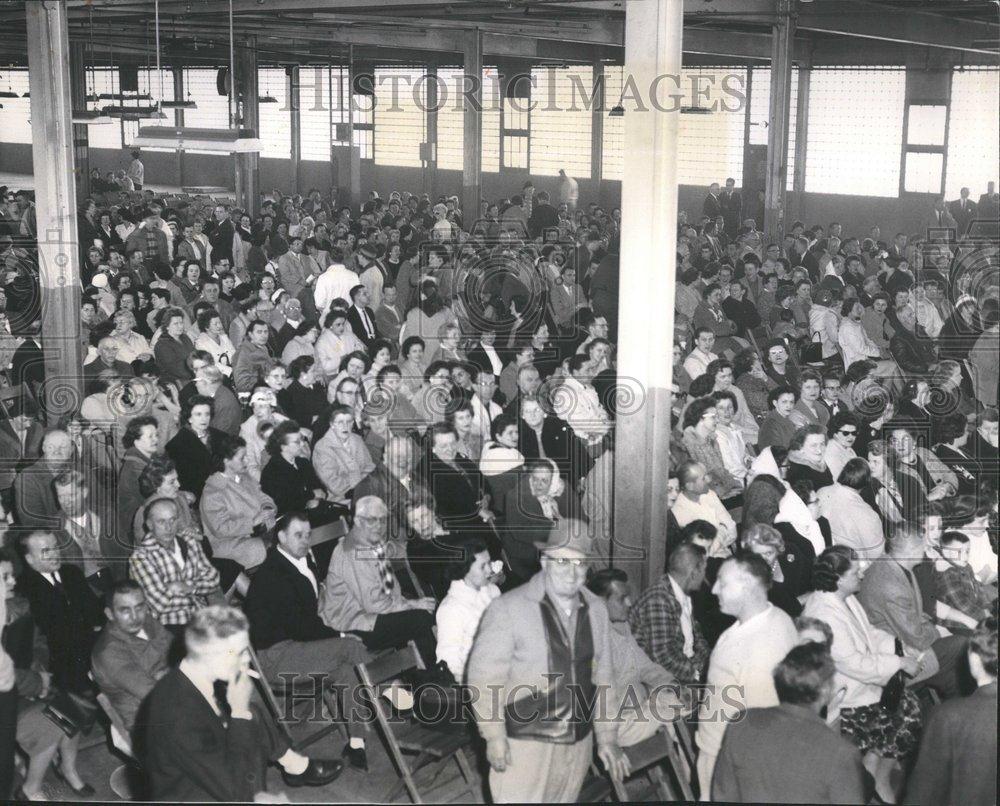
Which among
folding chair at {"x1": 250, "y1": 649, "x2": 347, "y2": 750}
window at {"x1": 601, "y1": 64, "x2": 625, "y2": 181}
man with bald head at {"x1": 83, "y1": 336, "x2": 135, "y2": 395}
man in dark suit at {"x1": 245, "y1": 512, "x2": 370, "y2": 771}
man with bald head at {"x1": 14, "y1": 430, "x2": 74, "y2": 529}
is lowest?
folding chair at {"x1": 250, "y1": 649, "x2": 347, "y2": 750}

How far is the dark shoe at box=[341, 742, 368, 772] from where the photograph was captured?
4.66m

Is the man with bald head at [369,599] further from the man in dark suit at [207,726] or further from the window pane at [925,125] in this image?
the window pane at [925,125]

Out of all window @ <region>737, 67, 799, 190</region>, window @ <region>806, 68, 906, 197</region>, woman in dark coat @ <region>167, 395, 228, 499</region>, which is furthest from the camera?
window @ <region>737, 67, 799, 190</region>

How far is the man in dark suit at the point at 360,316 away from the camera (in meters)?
8.72

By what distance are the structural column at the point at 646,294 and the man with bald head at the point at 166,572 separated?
1.91 m

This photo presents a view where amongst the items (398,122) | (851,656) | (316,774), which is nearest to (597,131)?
(398,122)

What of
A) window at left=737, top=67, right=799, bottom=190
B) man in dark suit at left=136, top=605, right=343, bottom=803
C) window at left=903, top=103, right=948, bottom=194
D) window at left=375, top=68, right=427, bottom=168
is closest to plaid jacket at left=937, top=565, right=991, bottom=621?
man in dark suit at left=136, top=605, right=343, bottom=803

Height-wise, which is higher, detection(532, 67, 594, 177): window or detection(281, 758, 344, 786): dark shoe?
detection(532, 67, 594, 177): window

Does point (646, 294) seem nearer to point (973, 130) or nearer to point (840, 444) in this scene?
point (840, 444)

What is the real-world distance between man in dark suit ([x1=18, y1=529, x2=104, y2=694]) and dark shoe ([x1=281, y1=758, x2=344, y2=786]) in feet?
2.86

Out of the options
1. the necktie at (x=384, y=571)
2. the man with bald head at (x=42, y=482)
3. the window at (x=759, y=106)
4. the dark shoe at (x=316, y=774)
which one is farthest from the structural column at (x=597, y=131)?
the dark shoe at (x=316, y=774)

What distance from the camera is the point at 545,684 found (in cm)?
394

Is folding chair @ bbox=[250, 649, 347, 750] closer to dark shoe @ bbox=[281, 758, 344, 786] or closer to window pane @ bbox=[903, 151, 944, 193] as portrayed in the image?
dark shoe @ bbox=[281, 758, 344, 786]

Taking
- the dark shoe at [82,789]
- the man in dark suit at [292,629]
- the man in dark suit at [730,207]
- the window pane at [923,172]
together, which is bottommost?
the dark shoe at [82,789]
